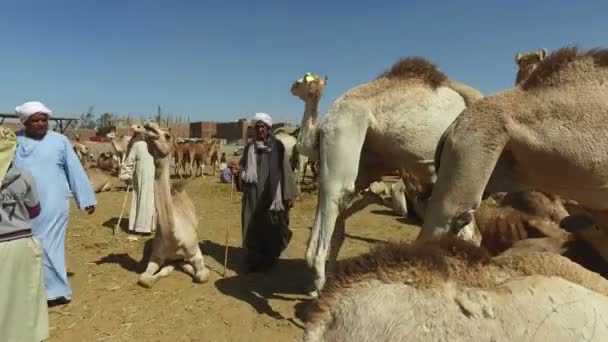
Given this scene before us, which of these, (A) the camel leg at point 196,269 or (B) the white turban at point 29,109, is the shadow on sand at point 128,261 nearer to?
(A) the camel leg at point 196,269

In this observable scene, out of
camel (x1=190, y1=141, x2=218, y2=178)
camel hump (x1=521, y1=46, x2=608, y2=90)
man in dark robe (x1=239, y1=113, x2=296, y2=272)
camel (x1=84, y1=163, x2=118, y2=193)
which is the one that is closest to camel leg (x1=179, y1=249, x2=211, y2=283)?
man in dark robe (x1=239, y1=113, x2=296, y2=272)

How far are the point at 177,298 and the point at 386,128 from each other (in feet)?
10.2

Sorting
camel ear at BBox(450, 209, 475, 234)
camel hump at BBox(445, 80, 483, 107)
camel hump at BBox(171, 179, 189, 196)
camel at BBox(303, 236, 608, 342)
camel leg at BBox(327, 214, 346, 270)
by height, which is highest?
camel hump at BBox(445, 80, 483, 107)

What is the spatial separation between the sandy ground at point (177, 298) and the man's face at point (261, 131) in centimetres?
135

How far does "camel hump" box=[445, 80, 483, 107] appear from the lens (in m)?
4.17

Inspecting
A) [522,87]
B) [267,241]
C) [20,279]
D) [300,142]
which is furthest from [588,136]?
[267,241]

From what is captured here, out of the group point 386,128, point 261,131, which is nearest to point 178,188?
point 261,131

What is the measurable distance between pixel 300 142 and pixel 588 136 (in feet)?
9.29

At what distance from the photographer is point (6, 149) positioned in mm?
3348

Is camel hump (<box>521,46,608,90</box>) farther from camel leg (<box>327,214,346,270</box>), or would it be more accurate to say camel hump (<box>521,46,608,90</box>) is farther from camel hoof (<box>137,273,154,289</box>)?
camel hoof (<box>137,273,154,289</box>)

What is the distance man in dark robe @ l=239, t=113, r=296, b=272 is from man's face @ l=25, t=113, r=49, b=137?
2490 millimetres

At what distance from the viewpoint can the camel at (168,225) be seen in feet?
17.6

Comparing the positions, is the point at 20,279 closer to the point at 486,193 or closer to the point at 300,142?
the point at 300,142

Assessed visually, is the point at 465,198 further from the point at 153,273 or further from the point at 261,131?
the point at 153,273
